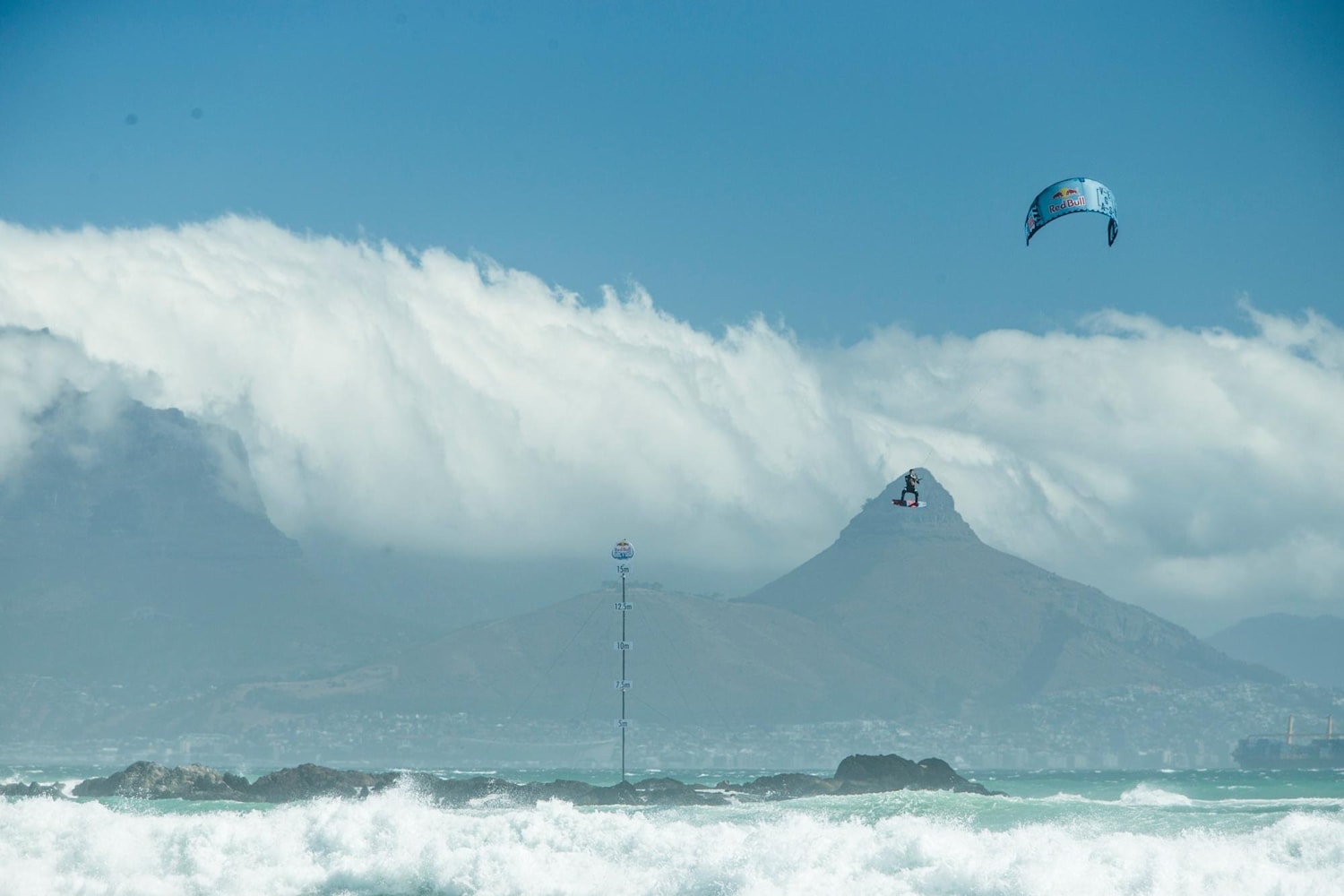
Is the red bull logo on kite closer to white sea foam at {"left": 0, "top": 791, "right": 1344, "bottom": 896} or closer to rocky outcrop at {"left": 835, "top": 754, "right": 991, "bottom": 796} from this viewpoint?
white sea foam at {"left": 0, "top": 791, "right": 1344, "bottom": 896}

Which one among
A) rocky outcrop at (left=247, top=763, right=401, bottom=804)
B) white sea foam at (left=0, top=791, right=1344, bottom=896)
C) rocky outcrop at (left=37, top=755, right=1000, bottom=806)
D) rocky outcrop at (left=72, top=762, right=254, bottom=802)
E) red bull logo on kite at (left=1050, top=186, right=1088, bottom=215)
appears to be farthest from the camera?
rocky outcrop at (left=72, top=762, right=254, bottom=802)

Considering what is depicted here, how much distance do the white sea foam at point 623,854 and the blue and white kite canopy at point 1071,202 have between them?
938 inches

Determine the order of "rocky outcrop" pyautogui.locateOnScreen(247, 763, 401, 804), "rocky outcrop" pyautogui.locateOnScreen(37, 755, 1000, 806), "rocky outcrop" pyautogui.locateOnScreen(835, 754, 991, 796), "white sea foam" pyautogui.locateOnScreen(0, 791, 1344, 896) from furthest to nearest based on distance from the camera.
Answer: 1. "rocky outcrop" pyautogui.locateOnScreen(835, 754, 991, 796)
2. "rocky outcrop" pyautogui.locateOnScreen(247, 763, 401, 804)
3. "rocky outcrop" pyautogui.locateOnScreen(37, 755, 1000, 806)
4. "white sea foam" pyautogui.locateOnScreen(0, 791, 1344, 896)

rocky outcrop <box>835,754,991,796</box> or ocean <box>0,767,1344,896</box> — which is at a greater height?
rocky outcrop <box>835,754,991,796</box>

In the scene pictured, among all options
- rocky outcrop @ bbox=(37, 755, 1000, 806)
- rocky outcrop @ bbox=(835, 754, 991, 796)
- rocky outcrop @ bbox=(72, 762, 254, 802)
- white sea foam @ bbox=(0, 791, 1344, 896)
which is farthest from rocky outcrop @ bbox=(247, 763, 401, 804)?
rocky outcrop @ bbox=(835, 754, 991, 796)

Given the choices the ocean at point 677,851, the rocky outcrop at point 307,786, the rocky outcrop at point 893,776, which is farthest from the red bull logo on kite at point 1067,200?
the rocky outcrop at point 307,786

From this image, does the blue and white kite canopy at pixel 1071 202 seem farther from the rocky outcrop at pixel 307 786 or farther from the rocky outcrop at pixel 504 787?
the rocky outcrop at pixel 307 786

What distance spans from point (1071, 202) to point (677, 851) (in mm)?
29827

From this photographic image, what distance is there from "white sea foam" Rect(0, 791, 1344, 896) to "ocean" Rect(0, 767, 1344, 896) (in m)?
0.07

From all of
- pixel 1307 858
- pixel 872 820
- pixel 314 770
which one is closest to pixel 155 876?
pixel 872 820

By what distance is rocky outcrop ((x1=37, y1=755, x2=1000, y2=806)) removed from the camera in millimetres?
87188

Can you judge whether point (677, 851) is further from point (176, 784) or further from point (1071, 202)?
point (176, 784)

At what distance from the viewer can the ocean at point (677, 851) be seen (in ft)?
177

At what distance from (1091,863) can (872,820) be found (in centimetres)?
1261
